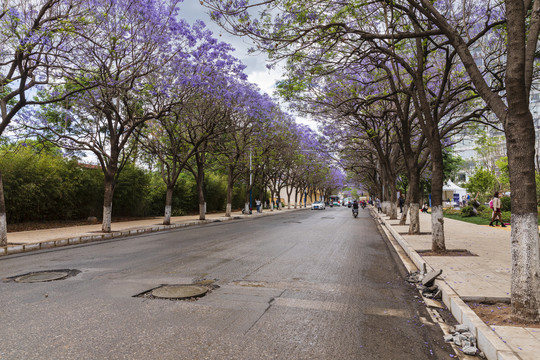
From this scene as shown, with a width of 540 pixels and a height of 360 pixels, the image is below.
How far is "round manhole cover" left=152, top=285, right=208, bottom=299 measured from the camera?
5.13 metres

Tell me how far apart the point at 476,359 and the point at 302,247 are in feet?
24.4

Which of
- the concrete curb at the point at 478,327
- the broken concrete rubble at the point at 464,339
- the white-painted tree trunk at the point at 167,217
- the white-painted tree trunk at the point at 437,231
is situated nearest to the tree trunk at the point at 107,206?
the white-painted tree trunk at the point at 167,217

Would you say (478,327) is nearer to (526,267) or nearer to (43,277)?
(526,267)

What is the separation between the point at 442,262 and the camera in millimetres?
7836

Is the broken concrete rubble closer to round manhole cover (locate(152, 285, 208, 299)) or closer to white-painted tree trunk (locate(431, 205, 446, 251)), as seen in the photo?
round manhole cover (locate(152, 285, 208, 299))

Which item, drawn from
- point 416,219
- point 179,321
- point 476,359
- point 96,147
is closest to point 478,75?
point 476,359

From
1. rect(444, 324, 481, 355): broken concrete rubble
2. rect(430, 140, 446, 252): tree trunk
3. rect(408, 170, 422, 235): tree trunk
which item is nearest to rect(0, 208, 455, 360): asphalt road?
rect(444, 324, 481, 355): broken concrete rubble

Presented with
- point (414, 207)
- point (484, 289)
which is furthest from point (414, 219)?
point (484, 289)

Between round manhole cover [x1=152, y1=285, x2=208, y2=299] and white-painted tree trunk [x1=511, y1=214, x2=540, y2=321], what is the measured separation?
4.24m

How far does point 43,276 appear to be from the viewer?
258 inches

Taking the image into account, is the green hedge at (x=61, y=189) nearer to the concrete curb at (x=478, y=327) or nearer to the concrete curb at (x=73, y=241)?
the concrete curb at (x=73, y=241)

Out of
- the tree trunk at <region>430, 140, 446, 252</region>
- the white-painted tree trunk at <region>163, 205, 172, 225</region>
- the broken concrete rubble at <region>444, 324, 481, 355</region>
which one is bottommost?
the broken concrete rubble at <region>444, 324, 481, 355</region>

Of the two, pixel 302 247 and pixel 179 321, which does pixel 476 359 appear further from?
pixel 302 247

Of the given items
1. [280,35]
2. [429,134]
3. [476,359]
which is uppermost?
[280,35]
